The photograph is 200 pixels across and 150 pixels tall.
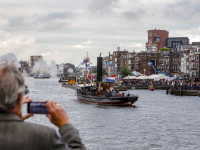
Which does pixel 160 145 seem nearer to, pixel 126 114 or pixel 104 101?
pixel 126 114

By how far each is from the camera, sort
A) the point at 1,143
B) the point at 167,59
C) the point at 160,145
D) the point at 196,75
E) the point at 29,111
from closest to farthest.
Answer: the point at 1,143
the point at 29,111
the point at 160,145
the point at 196,75
the point at 167,59

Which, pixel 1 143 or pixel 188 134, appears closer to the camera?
pixel 1 143

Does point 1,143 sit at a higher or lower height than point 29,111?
lower

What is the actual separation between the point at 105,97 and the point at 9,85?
180 feet

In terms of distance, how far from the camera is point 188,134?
32844 millimetres

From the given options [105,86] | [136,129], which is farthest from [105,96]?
[136,129]

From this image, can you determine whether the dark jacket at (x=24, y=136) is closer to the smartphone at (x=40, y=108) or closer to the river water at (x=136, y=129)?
the smartphone at (x=40, y=108)

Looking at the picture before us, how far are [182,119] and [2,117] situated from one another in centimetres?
4215

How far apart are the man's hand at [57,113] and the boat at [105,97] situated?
5262 centimetres

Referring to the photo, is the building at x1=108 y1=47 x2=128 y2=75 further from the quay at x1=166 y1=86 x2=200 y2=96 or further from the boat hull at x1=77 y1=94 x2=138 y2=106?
the boat hull at x1=77 y1=94 x2=138 y2=106

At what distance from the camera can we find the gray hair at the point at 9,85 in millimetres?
3209

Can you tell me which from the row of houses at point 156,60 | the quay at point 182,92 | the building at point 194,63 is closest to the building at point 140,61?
the row of houses at point 156,60

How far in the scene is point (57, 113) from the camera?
350 centimetres

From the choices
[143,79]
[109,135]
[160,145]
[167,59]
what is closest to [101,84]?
[109,135]
